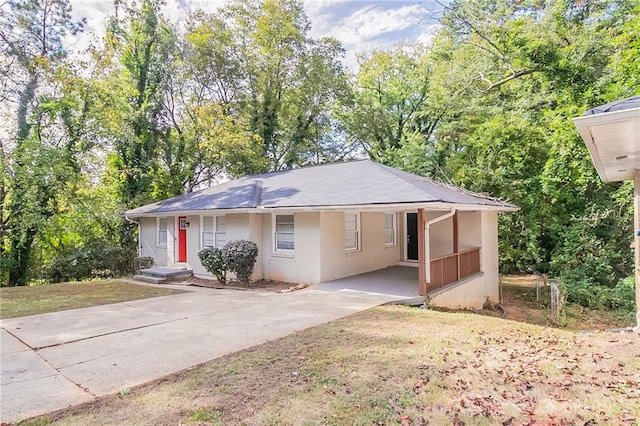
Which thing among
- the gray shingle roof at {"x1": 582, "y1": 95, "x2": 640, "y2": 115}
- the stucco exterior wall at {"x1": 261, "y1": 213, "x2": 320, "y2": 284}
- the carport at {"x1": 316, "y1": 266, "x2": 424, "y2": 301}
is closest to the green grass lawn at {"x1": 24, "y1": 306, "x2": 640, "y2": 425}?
the gray shingle roof at {"x1": 582, "y1": 95, "x2": 640, "y2": 115}

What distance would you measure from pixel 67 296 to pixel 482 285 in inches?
484

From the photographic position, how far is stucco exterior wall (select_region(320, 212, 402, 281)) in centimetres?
1087

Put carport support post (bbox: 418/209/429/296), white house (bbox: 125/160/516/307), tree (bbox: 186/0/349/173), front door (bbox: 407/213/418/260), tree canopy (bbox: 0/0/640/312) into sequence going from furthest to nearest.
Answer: tree (bbox: 186/0/349/173), front door (bbox: 407/213/418/260), tree canopy (bbox: 0/0/640/312), white house (bbox: 125/160/516/307), carport support post (bbox: 418/209/429/296)

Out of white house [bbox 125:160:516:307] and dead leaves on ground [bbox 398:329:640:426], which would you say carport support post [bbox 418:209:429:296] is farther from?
dead leaves on ground [bbox 398:329:640:426]

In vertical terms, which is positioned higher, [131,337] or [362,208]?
[362,208]

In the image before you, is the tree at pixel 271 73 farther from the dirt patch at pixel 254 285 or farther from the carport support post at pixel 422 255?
the carport support post at pixel 422 255

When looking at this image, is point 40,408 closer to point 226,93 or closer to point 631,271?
point 631,271

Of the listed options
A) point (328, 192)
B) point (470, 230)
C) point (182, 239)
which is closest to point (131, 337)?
point (328, 192)

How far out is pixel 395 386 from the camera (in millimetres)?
3939

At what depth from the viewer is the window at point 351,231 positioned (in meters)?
11.8

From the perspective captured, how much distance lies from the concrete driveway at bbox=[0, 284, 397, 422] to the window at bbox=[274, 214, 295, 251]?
2.23 meters

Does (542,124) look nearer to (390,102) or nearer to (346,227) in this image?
(346,227)

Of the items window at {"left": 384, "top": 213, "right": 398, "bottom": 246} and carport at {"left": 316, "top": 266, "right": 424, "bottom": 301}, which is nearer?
carport at {"left": 316, "top": 266, "right": 424, "bottom": 301}

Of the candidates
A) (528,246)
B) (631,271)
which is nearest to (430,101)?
(528,246)
